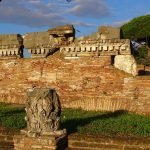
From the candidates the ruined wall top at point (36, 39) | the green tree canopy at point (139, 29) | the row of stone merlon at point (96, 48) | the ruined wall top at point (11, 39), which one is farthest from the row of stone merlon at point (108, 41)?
the green tree canopy at point (139, 29)

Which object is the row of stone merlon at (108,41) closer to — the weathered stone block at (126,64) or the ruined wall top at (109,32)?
the ruined wall top at (109,32)

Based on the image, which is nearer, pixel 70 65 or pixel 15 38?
pixel 70 65

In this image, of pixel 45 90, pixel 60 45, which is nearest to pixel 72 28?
pixel 60 45

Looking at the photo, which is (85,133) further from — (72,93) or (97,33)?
Result: (97,33)

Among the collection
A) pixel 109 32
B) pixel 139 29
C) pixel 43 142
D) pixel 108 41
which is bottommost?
pixel 43 142

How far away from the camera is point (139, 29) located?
3897 centimetres

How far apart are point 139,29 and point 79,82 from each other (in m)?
29.9

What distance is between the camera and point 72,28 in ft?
36.4

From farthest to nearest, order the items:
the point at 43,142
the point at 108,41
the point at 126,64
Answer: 1. the point at 108,41
2. the point at 126,64
3. the point at 43,142

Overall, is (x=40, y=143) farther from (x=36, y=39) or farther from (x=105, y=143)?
(x=36, y=39)

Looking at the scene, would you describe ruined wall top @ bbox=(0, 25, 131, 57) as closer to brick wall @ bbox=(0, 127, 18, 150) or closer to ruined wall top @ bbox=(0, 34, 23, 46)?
ruined wall top @ bbox=(0, 34, 23, 46)

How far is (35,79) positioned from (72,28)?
1.89 m

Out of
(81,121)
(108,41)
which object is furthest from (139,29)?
(81,121)

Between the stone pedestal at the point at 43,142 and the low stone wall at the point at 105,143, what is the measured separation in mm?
183
